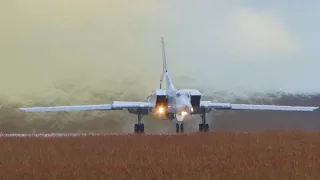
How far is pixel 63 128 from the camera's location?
48.6 m

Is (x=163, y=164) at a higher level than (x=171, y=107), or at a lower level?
lower

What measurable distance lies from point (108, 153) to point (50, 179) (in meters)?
6.60

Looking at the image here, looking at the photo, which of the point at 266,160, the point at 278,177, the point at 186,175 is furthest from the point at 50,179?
the point at 266,160

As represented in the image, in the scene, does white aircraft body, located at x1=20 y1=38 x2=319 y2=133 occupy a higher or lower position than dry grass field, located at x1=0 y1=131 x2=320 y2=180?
higher

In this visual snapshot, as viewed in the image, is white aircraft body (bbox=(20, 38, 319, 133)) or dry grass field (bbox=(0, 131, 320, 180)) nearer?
dry grass field (bbox=(0, 131, 320, 180))

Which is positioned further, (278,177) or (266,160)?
(266,160)

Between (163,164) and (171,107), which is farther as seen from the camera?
(171,107)

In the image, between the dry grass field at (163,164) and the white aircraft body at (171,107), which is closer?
the dry grass field at (163,164)

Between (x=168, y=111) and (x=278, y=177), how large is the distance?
33.7 m

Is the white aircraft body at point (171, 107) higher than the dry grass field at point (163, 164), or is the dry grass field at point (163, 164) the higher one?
the white aircraft body at point (171, 107)

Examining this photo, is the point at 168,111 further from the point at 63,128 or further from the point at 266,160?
the point at 266,160

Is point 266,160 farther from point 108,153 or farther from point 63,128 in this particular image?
point 63,128

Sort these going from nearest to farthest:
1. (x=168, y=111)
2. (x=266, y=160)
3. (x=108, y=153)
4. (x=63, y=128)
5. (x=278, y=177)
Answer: (x=278, y=177) → (x=266, y=160) → (x=108, y=153) → (x=168, y=111) → (x=63, y=128)

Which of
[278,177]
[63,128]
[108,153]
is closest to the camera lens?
[278,177]
